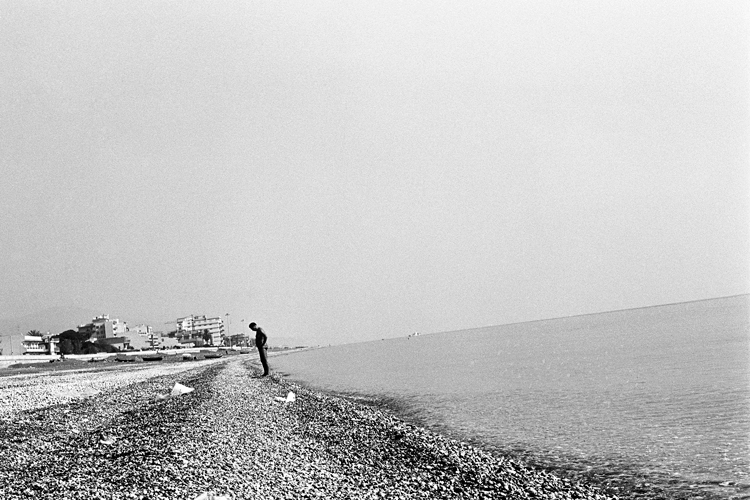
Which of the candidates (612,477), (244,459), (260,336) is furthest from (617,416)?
(260,336)

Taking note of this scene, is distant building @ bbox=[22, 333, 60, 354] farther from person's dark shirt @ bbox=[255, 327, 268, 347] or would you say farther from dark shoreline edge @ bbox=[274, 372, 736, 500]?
dark shoreline edge @ bbox=[274, 372, 736, 500]

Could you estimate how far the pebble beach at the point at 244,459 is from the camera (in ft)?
32.1

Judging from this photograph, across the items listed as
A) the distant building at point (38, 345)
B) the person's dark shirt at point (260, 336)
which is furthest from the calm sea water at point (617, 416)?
the distant building at point (38, 345)

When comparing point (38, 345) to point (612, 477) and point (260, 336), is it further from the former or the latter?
point (612, 477)

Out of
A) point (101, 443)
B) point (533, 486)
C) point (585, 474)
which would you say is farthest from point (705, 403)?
point (101, 443)

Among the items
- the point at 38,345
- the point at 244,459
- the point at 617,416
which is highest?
the point at 38,345

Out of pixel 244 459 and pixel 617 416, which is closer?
pixel 244 459

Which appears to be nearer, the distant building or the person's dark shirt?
the person's dark shirt

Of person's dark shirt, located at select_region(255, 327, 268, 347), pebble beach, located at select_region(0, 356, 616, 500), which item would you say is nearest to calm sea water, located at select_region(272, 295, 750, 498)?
pebble beach, located at select_region(0, 356, 616, 500)

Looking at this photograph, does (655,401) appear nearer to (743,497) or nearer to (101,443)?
(743,497)

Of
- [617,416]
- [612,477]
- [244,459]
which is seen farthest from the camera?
[617,416]

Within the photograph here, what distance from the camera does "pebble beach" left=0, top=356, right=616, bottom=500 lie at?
9797mm

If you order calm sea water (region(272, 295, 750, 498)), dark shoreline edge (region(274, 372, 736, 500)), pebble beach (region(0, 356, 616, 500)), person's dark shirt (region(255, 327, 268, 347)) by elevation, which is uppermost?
person's dark shirt (region(255, 327, 268, 347))

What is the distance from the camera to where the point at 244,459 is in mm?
11922
